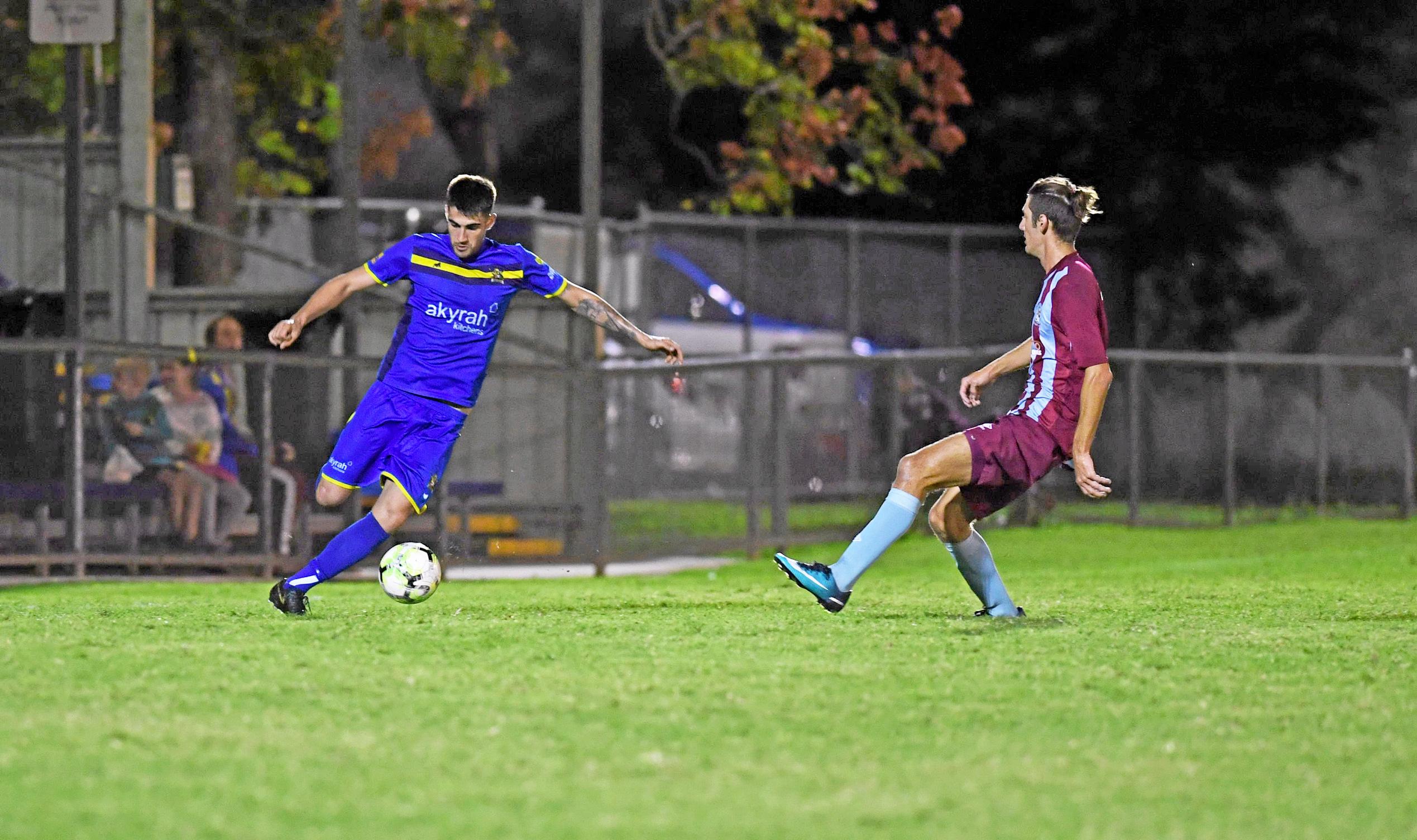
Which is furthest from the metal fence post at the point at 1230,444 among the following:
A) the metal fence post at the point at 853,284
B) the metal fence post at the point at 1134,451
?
the metal fence post at the point at 853,284

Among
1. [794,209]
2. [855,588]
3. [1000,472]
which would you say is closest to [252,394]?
[855,588]

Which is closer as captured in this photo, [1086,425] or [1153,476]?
[1086,425]

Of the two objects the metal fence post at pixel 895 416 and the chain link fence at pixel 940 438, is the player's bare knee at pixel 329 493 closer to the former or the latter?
the chain link fence at pixel 940 438

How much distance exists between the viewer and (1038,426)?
9188 mm

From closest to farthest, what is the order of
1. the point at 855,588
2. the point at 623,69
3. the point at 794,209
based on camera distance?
the point at 855,588 → the point at 794,209 → the point at 623,69

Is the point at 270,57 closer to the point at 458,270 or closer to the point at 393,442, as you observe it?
the point at 458,270

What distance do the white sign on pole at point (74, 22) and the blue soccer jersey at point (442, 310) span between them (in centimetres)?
623

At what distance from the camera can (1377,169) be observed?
1035 inches

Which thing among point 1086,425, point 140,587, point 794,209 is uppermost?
point 794,209

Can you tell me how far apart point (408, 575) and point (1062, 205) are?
3.33m

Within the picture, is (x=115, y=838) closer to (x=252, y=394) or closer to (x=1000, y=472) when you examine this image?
(x=1000, y=472)

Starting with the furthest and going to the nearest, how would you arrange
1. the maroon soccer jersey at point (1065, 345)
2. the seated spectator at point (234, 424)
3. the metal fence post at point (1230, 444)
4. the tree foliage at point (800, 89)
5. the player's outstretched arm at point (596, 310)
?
the tree foliage at point (800, 89)
the metal fence post at point (1230, 444)
the seated spectator at point (234, 424)
the player's outstretched arm at point (596, 310)
the maroon soccer jersey at point (1065, 345)

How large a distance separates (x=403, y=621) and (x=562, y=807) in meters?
4.04

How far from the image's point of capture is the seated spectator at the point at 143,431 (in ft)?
46.9
